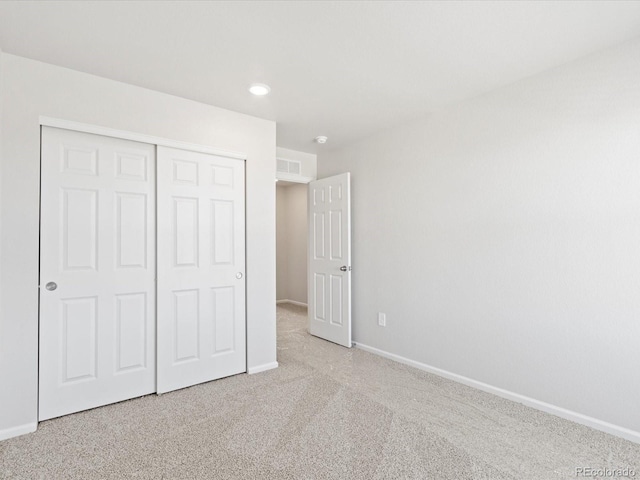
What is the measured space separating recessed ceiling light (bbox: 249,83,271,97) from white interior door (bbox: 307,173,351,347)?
4.96 ft

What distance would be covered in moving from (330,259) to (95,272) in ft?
8.14

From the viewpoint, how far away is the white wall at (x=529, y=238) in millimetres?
2184

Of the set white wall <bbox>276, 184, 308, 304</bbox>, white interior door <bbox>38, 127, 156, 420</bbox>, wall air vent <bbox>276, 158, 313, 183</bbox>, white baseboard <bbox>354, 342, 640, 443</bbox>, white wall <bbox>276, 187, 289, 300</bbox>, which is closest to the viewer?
white baseboard <bbox>354, 342, 640, 443</bbox>

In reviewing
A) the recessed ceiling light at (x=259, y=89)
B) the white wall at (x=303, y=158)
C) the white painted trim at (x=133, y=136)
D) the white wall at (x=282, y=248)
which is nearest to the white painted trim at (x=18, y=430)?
the white painted trim at (x=133, y=136)

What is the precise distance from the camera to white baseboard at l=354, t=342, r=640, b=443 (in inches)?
84.7

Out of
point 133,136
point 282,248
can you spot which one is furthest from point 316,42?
point 282,248

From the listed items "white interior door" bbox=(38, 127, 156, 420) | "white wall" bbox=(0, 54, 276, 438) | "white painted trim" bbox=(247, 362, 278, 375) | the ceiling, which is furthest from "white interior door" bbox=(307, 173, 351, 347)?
"white interior door" bbox=(38, 127, 156, 420)

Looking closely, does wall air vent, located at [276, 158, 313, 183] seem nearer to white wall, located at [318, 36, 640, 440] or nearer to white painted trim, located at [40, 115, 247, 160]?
white painted trim, located at [40, 115, 247, 160]

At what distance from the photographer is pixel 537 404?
2.53 meters

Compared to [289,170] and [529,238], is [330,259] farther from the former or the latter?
[529,238]

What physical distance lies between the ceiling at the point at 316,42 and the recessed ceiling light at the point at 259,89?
0.24ft

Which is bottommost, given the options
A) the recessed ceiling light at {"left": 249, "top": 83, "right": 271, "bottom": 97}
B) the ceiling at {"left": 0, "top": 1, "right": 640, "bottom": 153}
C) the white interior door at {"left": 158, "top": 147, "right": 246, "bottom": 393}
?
the white interior door at {"left": 158, "top": 147, "right": 246, "bottom": 393}

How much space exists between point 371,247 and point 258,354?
1667 mm

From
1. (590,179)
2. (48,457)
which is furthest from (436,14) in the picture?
(48,457)
